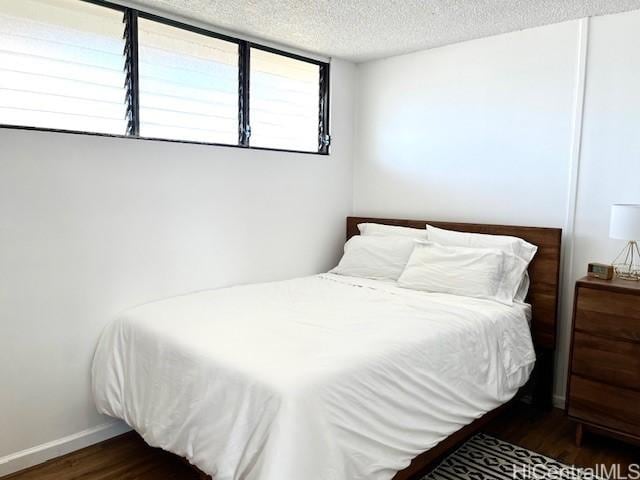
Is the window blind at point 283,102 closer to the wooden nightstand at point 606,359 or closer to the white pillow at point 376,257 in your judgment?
the white pillow at point 376,257

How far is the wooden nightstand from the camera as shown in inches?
86.2

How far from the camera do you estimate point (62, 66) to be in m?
Answer: 2.32

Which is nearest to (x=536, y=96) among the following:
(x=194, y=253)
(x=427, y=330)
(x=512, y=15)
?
(x=512, y=15)

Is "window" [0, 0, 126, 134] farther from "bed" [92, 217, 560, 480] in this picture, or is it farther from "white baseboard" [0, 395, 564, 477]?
"white baseboard" [0, 395, 564, 477]

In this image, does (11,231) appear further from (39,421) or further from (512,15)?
(512,15)

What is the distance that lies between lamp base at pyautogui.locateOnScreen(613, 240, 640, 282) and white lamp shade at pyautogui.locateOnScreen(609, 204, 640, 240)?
27 centimetres

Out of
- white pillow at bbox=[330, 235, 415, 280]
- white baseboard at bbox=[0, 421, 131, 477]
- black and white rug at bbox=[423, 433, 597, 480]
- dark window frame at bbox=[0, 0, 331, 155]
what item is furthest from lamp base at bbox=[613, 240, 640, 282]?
white baseboard at bbox=[0, 421, 131, 477]

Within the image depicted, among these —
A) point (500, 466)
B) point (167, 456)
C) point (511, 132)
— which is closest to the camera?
point (500, 466)

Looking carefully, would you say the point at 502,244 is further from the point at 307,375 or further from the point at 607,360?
the point at 307,375

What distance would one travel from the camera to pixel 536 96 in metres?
2.86

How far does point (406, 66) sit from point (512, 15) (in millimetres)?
943

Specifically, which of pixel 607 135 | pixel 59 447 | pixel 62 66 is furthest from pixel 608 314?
pixel 62 66

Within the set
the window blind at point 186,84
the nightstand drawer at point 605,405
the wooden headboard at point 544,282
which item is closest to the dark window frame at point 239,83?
the window blind at point 186,84

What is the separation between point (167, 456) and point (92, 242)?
3.75 feet
